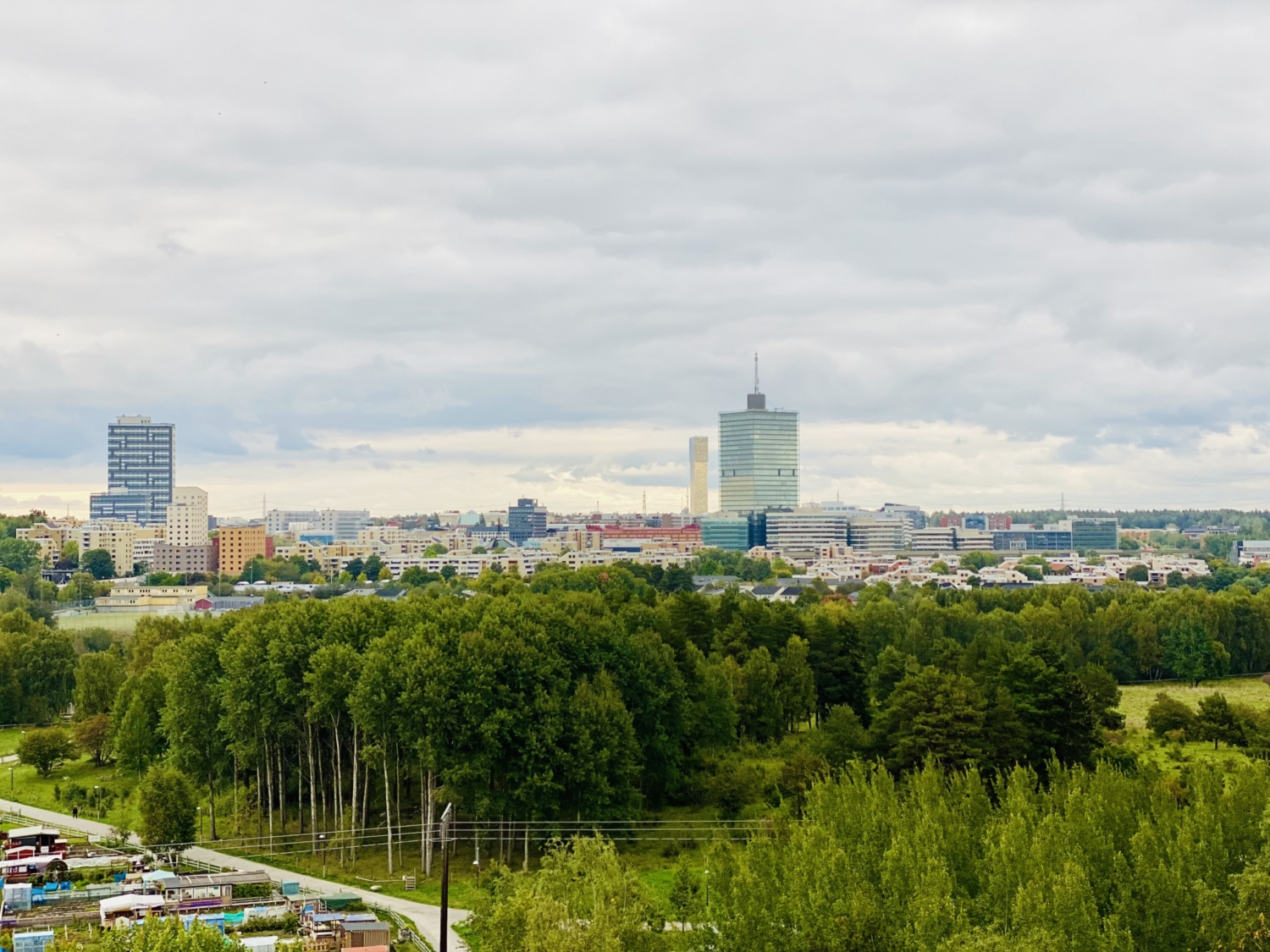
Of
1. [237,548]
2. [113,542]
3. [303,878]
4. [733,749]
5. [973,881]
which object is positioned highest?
[113,542]

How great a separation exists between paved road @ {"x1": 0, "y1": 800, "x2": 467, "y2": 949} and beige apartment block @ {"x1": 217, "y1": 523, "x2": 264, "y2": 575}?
122 m

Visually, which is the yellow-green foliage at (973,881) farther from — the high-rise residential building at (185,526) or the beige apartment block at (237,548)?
the high-rise residential building at (185,526)

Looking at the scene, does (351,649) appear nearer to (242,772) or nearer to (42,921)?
(242,772)

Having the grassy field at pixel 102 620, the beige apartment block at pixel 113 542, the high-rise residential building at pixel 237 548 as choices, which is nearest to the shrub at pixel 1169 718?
the grassy field at pixel 102 620

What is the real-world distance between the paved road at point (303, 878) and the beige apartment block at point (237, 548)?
400 ft

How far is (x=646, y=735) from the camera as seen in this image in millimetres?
38812

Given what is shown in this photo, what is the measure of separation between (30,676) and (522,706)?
122ft

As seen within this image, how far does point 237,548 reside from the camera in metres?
164

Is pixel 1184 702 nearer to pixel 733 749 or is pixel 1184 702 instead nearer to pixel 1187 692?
pixel 1187 692

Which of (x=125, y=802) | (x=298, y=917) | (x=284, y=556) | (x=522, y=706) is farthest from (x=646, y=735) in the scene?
(x=284, y=556)

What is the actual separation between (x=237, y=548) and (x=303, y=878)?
449 feet

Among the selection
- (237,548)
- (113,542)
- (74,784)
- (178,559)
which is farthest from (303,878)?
(113,542)

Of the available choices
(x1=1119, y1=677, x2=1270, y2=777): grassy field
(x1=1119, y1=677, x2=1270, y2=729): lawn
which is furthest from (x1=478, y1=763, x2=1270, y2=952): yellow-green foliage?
(x1=1119, y1=677, x2=1270, y2=729): lawn

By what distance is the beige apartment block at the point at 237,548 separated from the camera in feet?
533
